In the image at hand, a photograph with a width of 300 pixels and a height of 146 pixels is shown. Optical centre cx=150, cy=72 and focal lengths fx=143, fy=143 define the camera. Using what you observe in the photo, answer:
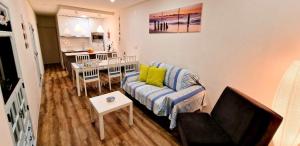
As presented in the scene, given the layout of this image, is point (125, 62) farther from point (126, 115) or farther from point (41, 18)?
point (41, 18)

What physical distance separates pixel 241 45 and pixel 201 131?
4.46 feet

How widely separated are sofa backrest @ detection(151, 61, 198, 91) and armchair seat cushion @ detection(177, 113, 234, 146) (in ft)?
2.32

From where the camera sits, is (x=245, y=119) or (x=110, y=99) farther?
(x=110, y=99)

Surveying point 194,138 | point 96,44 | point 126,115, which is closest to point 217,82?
point 194,138

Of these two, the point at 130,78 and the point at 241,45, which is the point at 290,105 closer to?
the point at 241,45

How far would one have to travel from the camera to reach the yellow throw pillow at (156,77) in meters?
3.02

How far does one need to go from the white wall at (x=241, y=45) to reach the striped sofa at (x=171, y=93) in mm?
262

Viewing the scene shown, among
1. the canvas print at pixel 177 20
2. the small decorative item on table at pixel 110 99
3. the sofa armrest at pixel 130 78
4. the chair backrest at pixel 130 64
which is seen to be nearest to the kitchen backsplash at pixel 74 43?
the chair backrest at pixel 130 64

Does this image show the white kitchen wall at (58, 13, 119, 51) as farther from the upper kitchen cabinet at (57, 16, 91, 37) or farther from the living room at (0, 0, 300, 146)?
the living room at (0, 0, 300, 146)

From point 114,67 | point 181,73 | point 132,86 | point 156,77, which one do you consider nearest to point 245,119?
point 181,73

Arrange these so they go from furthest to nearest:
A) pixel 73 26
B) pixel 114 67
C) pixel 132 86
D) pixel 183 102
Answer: pixel 73 26 → pixel 114 67 → pixel 132 86 → pixel 183 102

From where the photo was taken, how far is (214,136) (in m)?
1.64

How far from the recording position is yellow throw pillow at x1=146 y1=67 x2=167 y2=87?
9.89 ft

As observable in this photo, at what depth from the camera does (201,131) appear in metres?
1.72
